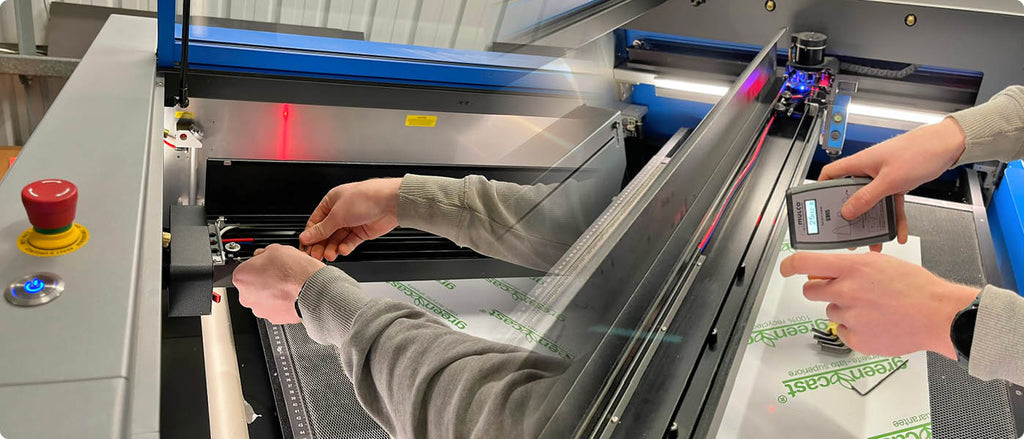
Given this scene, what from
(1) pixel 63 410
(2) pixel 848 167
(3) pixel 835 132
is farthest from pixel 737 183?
(1) pixel 63 410

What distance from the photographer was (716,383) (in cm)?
126

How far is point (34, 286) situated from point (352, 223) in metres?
0.89

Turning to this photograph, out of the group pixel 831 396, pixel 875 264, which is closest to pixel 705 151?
pixel 875 264

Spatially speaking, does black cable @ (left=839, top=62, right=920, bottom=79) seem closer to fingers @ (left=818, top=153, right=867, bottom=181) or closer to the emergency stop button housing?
fingers @ (left=818, top=153, right=867, bottom=181)

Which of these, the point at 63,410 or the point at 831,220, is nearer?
the point at 63,410

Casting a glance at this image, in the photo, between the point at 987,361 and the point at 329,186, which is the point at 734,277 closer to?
the point at 987,361

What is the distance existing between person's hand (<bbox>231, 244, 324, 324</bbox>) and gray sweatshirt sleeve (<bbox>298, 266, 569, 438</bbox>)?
66mm

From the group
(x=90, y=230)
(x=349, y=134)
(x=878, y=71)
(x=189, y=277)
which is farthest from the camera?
(x=878, y=71)

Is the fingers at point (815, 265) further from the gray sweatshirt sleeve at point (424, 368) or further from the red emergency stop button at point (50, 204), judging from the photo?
the red emergency stop button at point (50, 204)

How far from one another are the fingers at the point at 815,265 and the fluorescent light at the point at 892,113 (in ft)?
4.19

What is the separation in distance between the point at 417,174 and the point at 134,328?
1.15 m

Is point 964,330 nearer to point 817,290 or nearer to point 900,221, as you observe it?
point 817,290

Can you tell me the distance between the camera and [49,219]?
0.79 metres

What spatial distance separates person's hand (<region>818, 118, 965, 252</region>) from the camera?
1.59 m
